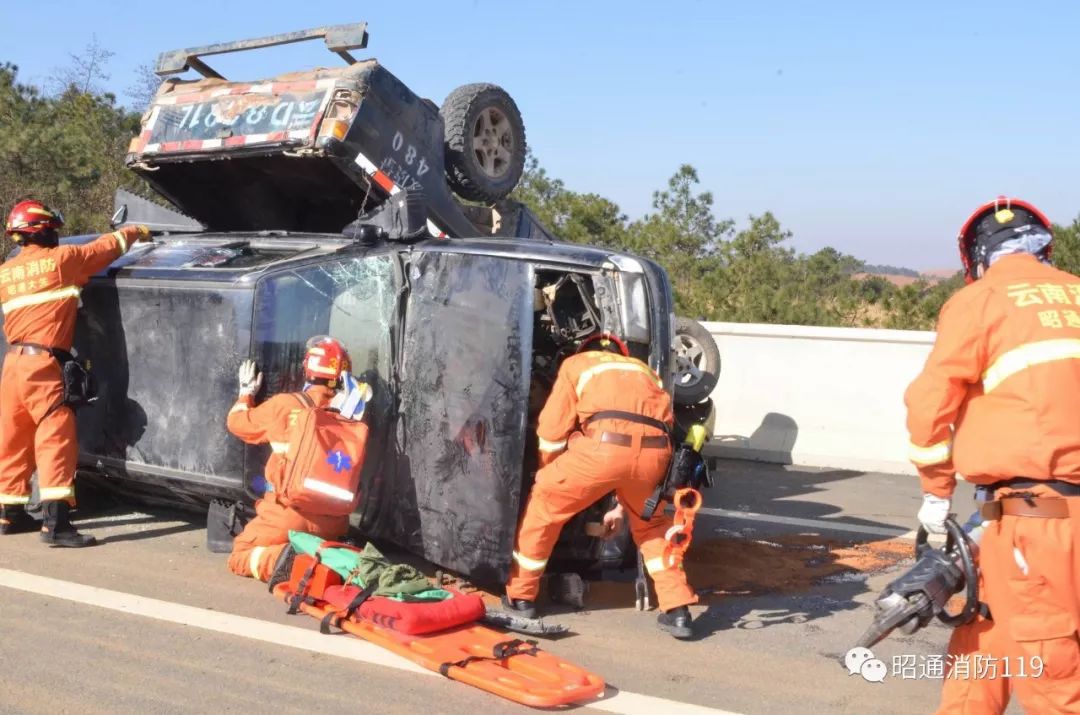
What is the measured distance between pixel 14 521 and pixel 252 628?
2.30m

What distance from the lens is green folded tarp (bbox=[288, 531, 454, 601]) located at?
4.65 m

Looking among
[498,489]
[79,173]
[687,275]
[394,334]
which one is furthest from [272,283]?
[687,275]

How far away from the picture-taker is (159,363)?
567 centimetres

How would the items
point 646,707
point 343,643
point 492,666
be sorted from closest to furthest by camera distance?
1. point 646,707
2. point 492,666
3. point 343,643

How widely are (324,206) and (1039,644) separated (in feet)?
18.2

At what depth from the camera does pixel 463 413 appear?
16.7 feet

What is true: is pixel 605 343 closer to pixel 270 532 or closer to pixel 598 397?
pixel 598 397

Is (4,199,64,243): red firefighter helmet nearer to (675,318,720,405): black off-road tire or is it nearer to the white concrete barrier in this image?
(675,318,720,405): black off-road tire

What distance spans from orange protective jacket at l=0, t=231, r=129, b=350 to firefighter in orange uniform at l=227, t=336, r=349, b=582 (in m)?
1.29

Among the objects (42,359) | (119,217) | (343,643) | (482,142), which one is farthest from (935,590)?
(119,217)

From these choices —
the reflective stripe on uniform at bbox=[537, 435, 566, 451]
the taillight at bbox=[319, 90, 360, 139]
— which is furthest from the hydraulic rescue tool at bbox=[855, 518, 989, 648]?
the taillight at bbox=[319, 90, 360, 139]

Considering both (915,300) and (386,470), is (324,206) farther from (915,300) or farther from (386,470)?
(915,300)

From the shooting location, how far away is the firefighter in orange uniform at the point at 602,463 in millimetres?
4742

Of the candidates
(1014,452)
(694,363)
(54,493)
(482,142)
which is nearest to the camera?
(1014,452)
